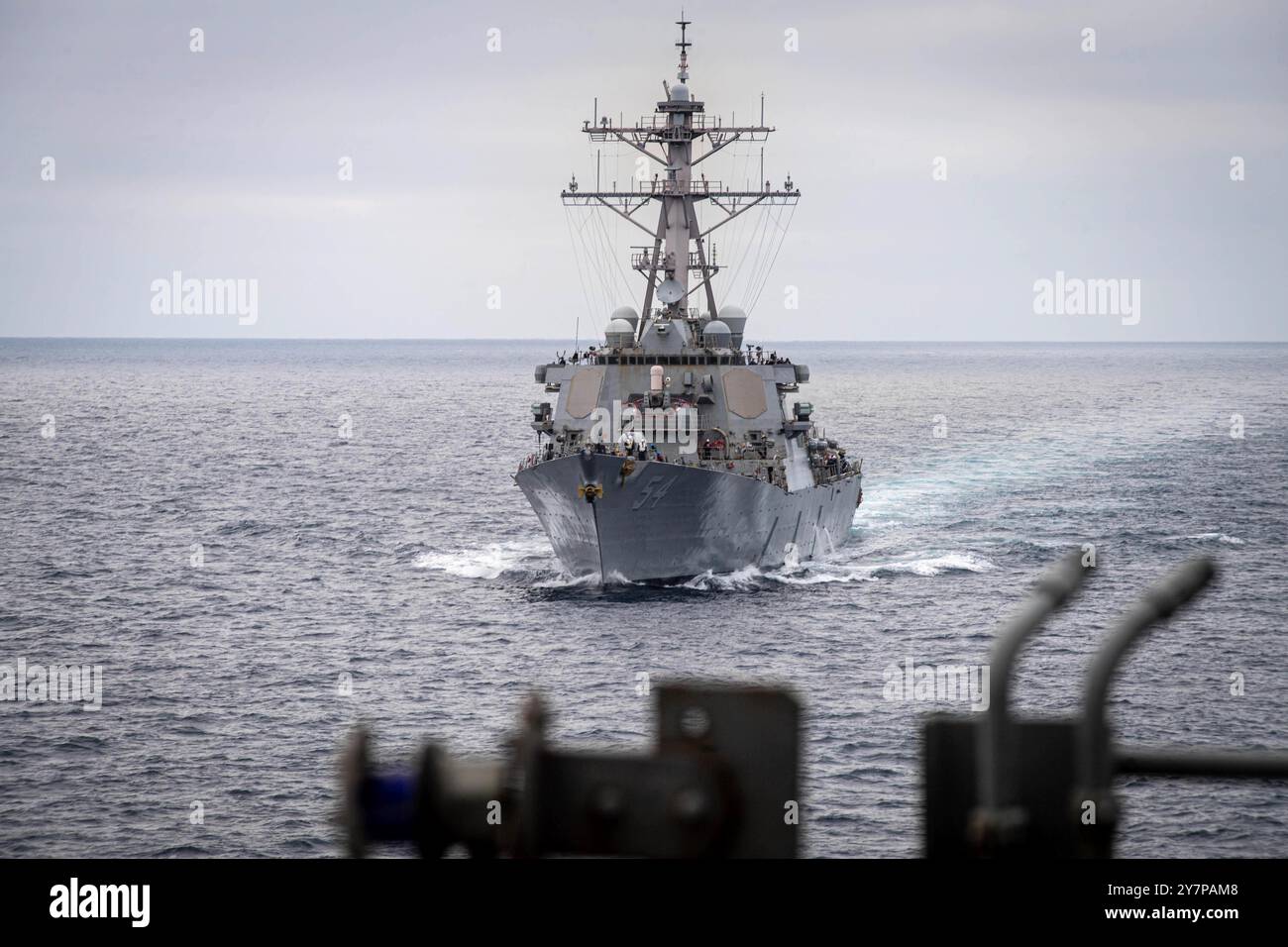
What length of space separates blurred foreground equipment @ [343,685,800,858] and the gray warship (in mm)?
41365

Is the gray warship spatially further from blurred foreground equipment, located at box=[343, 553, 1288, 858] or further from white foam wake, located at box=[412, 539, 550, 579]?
blurred foreground equipment, located at box=[343, 553, 1288, 858]

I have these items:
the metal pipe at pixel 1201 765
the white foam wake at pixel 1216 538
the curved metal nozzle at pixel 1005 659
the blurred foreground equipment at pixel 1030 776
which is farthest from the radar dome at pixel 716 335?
the curved metal nozzle at pixel 1005 659

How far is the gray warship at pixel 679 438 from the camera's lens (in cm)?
4625

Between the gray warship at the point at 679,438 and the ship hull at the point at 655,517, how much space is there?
0.05 metres

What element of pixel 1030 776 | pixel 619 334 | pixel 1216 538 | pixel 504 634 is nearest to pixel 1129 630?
pixel 1030 776

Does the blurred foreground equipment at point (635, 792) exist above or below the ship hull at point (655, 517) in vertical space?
above

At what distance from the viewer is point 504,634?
4116 centimetres

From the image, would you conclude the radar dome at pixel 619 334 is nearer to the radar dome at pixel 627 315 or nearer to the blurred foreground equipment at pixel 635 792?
the radar dome at pixel 627 315

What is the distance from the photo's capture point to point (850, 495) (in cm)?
5938

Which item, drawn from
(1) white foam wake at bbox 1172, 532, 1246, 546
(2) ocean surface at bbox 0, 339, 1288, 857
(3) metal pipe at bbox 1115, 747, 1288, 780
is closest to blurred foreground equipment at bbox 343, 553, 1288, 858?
(3) metal pipe at bbox 1115, 747, 1288, 780
